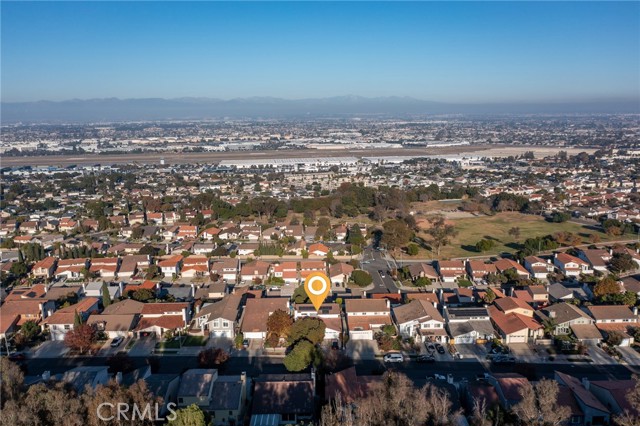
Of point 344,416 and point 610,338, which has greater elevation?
point 344,416

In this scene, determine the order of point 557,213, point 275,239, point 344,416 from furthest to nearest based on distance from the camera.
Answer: point 557,213 < point 275,239 < point 344,416

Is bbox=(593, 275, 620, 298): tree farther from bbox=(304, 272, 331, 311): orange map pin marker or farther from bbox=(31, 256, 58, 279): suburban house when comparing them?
bbox=(31, 256, 58, 279): suburban house

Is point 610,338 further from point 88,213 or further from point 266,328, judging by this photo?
point 88,213

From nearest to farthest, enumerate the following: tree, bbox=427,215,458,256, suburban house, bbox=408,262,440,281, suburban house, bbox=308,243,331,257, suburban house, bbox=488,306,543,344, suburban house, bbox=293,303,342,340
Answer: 1. suburban house, bbox=488,306,543,344
2. suburban house, bbox=293,303,342,340
3. suburban house, bbox=408,262,440,281
4. suburban house, bbox=308,243,331,257
5. tree, bbox=427,215,458,256

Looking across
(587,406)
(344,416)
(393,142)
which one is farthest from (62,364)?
(393,142)

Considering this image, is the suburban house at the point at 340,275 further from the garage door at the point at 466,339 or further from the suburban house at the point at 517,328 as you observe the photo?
the suburban house at the point at 517,328

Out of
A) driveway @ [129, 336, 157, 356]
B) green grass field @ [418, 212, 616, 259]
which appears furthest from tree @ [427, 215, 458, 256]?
driveway @ [129, 336, 157, 356]

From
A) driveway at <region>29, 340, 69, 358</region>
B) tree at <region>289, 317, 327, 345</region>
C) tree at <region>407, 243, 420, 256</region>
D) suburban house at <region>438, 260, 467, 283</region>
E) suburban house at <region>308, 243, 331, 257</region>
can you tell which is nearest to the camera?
tree at <region>289, 317, 327, 345</region>

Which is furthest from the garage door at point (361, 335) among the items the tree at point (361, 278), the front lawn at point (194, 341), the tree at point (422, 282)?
the tree at point (422, 282)
